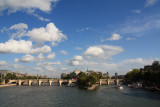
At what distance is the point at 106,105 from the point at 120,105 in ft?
9.11

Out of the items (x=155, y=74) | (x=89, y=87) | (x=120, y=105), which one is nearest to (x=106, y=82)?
(x=89, y=87)

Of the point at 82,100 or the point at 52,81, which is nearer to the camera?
the point at 82,100

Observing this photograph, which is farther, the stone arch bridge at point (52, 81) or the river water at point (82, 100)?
the stone arch bridge at point (52, 81)

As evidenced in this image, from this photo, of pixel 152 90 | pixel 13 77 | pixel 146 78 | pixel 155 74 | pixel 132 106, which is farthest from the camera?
pixel 13 77

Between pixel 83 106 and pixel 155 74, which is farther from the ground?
pixel 155 74

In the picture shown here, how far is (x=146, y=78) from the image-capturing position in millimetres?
69438

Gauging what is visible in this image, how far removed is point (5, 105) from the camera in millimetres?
35438

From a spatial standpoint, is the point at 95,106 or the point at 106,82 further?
the point at 106,82

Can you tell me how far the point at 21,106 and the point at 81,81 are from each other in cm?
4894

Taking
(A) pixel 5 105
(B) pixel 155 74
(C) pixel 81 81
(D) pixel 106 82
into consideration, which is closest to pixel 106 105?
(A) pixel 5 105

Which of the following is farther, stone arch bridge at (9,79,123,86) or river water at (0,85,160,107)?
stone arch bridge at (9,79,123,86)

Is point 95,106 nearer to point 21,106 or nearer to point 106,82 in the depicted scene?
point 21,106

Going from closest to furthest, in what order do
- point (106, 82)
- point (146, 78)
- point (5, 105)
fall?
point (5, 105) → point (146, 78) → point (106, 82)

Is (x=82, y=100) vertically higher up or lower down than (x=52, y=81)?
lower down
